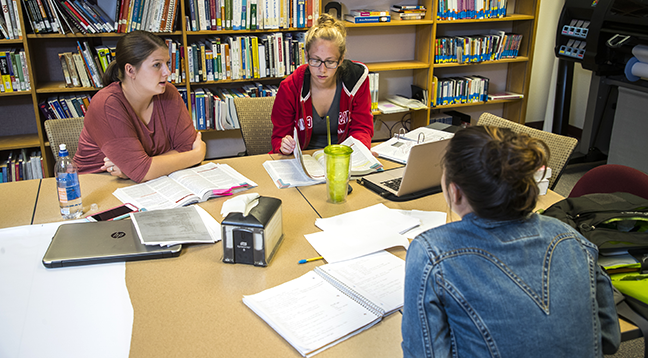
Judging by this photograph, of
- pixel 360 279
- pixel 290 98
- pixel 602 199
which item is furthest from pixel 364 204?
pixel 290 98

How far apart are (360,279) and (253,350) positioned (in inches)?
13.4

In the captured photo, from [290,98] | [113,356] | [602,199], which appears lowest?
[113,356]

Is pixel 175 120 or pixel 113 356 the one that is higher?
pixel 175 120

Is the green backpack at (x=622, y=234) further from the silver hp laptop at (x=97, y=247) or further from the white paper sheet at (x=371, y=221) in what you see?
the silver hp laptop at (x=97, y=247)

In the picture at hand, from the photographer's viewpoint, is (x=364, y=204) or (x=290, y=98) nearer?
(x=364, y=204)

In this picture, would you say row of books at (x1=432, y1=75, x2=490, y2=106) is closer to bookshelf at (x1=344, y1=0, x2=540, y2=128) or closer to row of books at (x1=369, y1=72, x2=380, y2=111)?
bookshelf at (x1=344, y1=0, x2=540, y2=128)

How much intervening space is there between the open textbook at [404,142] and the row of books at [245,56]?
1.53 m

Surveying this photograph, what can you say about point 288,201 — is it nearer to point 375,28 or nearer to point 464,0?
point 375,28

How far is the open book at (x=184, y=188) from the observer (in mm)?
1615

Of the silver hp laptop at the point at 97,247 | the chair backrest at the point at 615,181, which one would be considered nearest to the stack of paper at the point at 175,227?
the silver hp laptop at the point at 97,247

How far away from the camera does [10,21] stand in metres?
2.85

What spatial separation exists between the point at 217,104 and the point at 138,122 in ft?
5.00

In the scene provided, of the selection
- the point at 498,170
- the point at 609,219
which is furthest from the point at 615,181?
the point at 498,170

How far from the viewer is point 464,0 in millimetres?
3785
